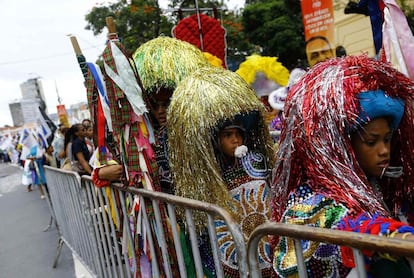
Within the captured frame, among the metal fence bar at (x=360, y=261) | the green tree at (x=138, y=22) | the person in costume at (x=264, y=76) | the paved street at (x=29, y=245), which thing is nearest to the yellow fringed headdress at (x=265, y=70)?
the person in costume at (x=264, y=76)

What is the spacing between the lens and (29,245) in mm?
5629

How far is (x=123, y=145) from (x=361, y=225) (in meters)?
1.48

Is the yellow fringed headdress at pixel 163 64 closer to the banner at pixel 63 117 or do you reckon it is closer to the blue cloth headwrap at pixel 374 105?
the blue cloth headwrap at pixel 374 105

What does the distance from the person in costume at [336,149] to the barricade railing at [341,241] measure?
14 centimetres

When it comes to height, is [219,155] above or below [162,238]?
above

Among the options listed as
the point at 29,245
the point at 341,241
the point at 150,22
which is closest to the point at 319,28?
the point at 29,245

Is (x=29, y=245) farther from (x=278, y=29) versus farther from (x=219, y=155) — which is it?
(x=278, y=29)

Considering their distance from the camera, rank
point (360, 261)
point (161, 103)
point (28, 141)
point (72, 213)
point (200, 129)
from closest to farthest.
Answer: point (360, 261)
point (200, 129)
point (161, 103)
point (72, 213)
point (28, 141)

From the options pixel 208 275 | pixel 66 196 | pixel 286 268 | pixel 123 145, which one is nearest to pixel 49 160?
pixel 66 196

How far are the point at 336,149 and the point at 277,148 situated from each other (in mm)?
658

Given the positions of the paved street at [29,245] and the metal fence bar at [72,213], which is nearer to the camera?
the metal fence bar at [72,213]

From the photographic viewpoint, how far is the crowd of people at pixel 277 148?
48.1 inches

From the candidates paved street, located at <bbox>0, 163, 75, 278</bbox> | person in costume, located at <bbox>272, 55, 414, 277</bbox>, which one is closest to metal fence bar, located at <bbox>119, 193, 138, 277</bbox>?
person in costume, located at <bbox>272, 55, 414, 277</bbox>

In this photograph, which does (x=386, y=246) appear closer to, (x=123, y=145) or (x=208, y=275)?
(x=208, y=275)
